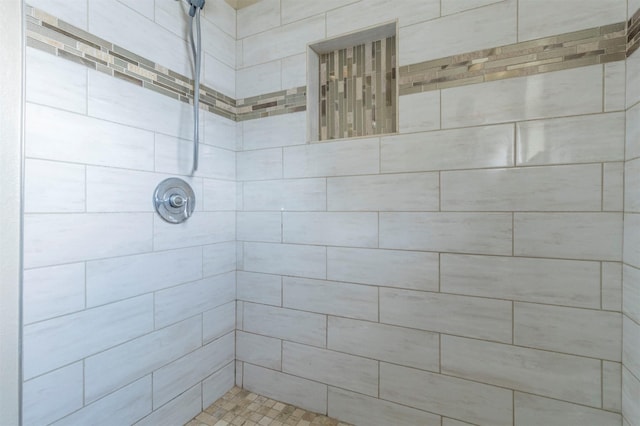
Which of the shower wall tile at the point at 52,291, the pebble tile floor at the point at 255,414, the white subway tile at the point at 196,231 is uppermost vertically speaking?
the white subway tile at the point at 196,231

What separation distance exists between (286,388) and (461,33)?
5.99ft

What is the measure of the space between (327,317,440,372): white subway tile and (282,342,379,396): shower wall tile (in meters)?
0.05

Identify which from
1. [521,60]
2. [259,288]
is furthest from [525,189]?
[259,288]

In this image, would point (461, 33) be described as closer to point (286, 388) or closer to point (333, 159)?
point (333, 159)

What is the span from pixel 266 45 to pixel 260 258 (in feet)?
3.78

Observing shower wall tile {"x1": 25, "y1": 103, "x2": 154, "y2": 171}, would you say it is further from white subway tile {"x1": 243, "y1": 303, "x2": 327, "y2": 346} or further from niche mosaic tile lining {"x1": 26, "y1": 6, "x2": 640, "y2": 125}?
white subway tile {"x1": 243, "y1": 303, "x2": 327, "y2": 346}

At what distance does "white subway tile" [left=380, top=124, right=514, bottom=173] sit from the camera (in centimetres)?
111

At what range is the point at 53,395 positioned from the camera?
3.07 feet

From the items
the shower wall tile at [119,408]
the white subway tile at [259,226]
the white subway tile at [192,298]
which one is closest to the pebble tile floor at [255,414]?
the shower wall tile at [119,408]

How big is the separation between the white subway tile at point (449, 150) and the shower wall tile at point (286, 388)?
3.70 ft

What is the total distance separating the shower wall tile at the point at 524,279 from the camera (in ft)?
3.32

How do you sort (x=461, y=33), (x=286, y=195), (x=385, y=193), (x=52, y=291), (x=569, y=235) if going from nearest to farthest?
(x=52, y=291)
(x=569, y=235)
(x=461, y=33)
(x=385, y=193)
(x=286, y=195)

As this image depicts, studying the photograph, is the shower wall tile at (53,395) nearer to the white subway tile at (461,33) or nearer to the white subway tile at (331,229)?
the white subway tile at (331,229)

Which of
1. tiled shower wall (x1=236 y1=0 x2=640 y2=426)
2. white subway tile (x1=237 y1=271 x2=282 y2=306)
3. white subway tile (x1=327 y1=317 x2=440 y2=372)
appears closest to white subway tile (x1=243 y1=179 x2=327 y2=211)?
tiled shower wall (x1=236 y1=0 x2=640 y2=426)
